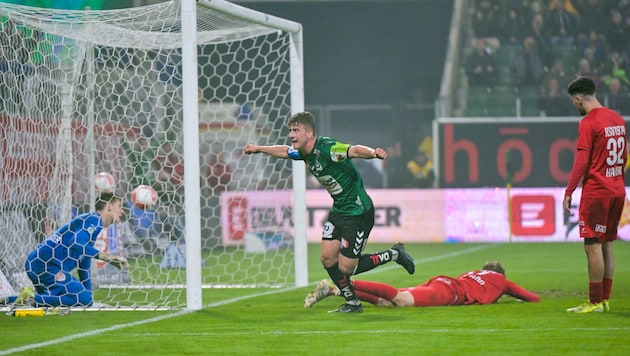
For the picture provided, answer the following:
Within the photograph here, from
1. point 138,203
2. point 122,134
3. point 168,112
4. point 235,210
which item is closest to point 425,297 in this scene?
point 138,203

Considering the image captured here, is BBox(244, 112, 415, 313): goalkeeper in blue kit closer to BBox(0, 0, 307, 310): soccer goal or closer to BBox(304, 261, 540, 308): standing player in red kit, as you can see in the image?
BBox(304, 261, 540, 308): standing player in red kit

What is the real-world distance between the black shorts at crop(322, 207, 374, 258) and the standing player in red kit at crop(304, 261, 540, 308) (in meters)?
0.34

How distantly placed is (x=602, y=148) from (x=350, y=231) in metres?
2.09

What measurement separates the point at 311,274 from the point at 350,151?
5632 mm

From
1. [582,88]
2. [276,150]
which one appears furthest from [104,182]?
[582,88]

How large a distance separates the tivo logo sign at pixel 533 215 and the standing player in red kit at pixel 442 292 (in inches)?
418

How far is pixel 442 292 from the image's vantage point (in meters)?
8.74

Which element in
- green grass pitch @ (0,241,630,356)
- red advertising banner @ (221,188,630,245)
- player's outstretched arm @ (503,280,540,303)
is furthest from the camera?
red advertising banner @ (221,188,630,245)

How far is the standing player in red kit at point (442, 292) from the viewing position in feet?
28.2

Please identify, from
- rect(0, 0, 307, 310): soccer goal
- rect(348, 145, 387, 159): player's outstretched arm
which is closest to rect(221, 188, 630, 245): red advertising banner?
rect(0, 0, 307, 310): soccer goal

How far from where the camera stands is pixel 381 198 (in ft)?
65.4

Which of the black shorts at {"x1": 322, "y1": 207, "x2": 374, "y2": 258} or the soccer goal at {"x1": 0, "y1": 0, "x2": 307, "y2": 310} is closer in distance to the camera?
the black shorts at {"x1": 322, "y1": 207, "x2": 374, "y2": 258}

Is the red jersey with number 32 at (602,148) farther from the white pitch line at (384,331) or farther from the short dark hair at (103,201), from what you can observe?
the short dark hair at (103,201)

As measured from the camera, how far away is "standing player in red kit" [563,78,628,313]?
7922 mm
